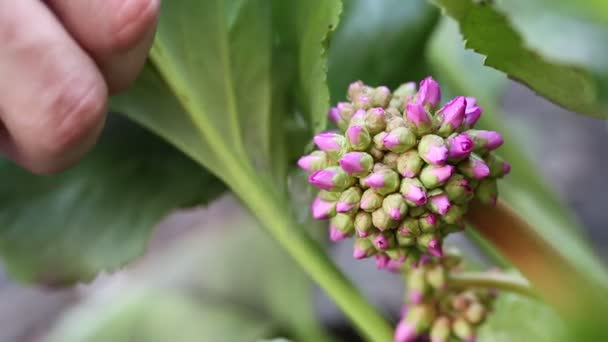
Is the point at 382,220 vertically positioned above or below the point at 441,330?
above

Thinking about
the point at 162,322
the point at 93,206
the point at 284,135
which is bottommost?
the point at 162,322

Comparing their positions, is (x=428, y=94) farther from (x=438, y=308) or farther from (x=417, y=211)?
(x=438, y=308)

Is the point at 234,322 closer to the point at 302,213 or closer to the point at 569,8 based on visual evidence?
the point at 302,213

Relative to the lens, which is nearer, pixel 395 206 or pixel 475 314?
pixel 395 206

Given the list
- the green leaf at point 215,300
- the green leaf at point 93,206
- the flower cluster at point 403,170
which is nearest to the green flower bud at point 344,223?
the flower cluster at point 403,170

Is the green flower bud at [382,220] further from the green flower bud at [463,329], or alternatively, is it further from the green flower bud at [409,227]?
the green flower bud at [463,329]

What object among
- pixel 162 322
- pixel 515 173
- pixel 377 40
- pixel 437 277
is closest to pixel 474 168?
pixel 437 277

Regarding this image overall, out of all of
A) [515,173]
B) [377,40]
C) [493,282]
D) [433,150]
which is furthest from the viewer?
[515,173]

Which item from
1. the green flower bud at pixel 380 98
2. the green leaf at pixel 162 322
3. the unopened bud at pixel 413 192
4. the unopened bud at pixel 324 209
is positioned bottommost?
the green leaf at pixel 162 322
